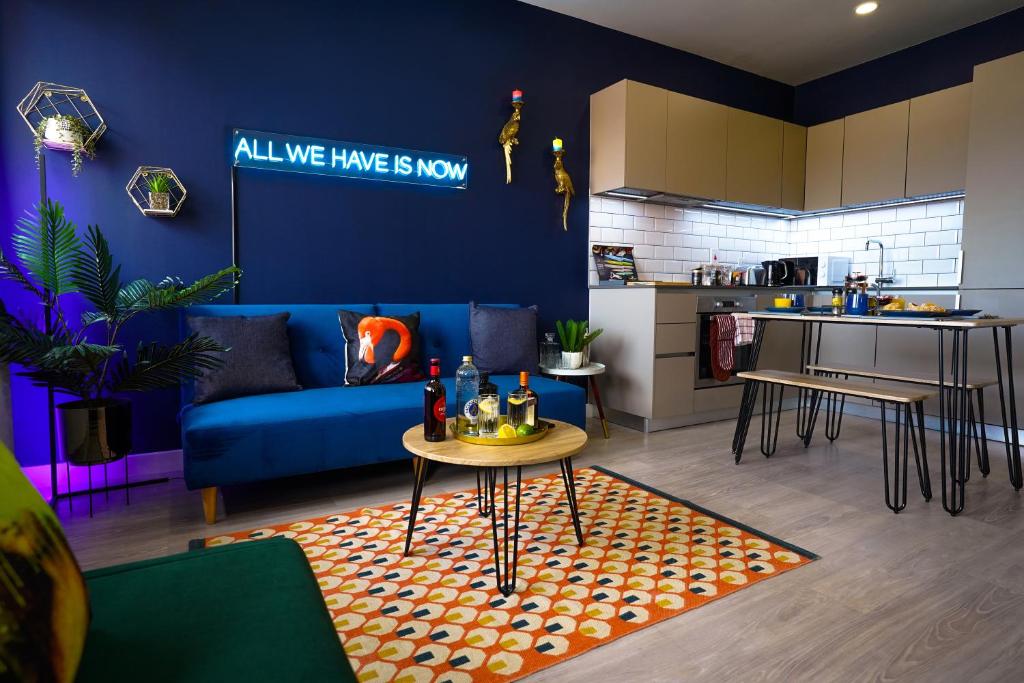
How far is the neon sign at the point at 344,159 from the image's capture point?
131 inches

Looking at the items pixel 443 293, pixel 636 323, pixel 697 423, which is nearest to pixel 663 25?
pixel 636 323

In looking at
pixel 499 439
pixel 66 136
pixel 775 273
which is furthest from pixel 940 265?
pixel 66 136

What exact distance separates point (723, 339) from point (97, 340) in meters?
3.92

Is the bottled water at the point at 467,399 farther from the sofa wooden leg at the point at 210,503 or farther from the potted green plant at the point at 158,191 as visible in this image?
the potted green plant at the point at 158,191

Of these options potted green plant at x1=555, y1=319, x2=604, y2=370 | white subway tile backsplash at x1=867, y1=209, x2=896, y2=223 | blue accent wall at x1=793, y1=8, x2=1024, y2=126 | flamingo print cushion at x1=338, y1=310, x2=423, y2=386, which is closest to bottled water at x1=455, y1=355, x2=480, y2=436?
flamingo print cushion at x1=338, y1=310, x2=423, y2=386

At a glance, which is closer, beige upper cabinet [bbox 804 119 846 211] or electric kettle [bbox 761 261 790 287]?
electric kettle [bbox 761 261 790 287]

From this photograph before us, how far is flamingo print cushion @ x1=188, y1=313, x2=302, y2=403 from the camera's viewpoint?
2.81 m

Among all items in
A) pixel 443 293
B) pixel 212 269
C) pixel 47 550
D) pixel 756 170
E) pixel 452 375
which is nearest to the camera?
pixel 47 550

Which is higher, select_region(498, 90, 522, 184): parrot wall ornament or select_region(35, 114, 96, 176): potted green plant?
select_region(498, 90, 522, 184): parrot wall ornament

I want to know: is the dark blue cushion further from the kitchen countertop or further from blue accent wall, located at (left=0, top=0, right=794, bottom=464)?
the kitchen countertop

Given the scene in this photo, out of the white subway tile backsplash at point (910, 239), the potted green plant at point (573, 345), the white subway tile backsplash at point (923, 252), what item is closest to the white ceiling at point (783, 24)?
the white subway tile backsplash at point (910, 239)

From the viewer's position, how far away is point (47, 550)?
0.77 meters

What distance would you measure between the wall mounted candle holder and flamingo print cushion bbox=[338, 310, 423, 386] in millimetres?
1470

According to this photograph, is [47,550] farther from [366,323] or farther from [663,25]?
[663,25]
